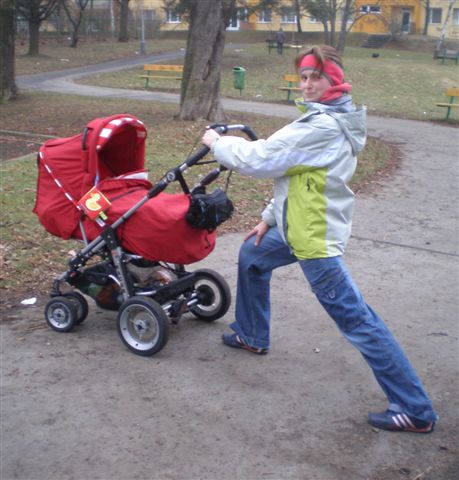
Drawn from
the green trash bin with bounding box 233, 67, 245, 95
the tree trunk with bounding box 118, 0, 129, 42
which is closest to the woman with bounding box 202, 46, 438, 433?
the green trash bin with bounding box 233, 67, 245, 95

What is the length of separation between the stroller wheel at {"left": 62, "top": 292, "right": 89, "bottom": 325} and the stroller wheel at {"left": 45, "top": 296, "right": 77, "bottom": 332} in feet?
0.08

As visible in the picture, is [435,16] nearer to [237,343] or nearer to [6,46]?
[6,46]

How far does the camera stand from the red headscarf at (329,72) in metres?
3.92

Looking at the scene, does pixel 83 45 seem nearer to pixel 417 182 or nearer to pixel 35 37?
pixel 35 37

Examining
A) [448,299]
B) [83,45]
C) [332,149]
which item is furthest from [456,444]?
[83,45]

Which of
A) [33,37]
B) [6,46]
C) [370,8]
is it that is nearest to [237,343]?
[6,46]

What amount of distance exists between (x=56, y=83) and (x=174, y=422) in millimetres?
23820

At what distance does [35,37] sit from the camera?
Answer: 38.2 m

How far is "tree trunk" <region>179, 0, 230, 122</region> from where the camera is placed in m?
14.1

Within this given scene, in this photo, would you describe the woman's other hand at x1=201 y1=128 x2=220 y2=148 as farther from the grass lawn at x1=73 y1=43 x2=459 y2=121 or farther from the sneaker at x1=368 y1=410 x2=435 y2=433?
the grass lawn at x1=73 y1=43 x2=459 y2=121

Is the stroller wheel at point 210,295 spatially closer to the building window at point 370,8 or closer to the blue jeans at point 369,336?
the blue jeans at point 369,336

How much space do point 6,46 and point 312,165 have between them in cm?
1491

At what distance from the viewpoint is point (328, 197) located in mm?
3951

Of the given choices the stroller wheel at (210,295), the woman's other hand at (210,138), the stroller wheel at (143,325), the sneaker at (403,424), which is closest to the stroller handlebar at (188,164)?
the woman's other hand at (210,138)
